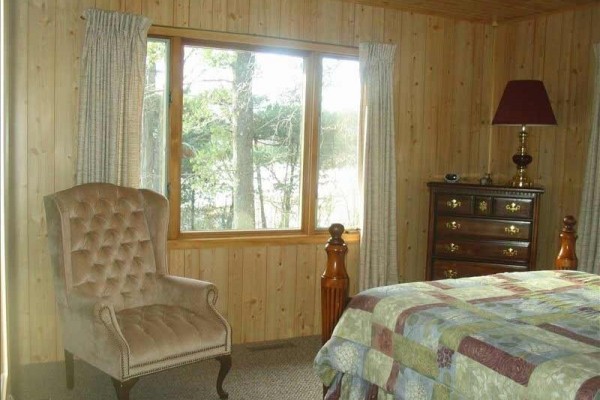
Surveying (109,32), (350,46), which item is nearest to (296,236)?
(350,46)

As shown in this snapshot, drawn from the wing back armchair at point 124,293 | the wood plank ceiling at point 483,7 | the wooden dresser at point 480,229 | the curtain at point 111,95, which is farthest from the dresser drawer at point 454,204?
the curtain at point 111,95

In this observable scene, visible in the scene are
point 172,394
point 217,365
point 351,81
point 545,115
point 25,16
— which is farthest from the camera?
point 351,81

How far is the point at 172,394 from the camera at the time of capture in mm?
3350

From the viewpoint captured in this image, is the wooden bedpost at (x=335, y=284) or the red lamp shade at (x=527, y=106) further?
the red lamp shade at (x=527, y=106)

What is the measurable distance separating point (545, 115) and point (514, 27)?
980mm

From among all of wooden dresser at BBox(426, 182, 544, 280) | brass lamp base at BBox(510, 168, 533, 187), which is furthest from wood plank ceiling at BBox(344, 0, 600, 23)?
wooden dresser at BBox(426, 182, 544, 280)

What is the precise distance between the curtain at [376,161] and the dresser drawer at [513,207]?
0.72 metres

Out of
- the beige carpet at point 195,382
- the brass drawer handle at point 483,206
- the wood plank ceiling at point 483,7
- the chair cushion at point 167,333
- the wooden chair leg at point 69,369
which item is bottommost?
the beige carpet at point 195,382

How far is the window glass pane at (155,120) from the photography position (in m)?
4.01

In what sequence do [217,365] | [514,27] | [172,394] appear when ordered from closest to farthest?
[172,394] → [217,365] → [514,27]

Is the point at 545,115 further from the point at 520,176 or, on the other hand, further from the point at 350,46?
the point at 350,46

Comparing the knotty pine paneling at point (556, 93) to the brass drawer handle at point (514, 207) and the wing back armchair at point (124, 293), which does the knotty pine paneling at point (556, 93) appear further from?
the wing back armchair at point (124, 293)

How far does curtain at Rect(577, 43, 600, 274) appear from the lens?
4.24 metres

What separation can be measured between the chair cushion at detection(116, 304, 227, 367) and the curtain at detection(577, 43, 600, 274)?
8.39 ft
